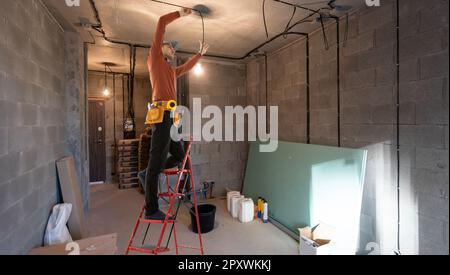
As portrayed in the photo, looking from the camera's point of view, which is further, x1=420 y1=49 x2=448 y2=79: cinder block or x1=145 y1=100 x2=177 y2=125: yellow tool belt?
x1=145 y1=100 x2=177 y2=125: yellow tool belt

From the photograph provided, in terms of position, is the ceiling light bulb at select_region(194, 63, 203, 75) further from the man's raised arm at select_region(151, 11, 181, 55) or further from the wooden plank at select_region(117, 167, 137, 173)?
the wooden plank at select_region(117, 167, 137, 173)

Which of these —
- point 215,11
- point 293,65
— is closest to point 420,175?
point 293,65

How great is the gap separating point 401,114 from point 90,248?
123 inches

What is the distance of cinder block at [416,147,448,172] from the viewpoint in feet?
5.77

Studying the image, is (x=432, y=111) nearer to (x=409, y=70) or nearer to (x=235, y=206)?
(x=409, y=70)

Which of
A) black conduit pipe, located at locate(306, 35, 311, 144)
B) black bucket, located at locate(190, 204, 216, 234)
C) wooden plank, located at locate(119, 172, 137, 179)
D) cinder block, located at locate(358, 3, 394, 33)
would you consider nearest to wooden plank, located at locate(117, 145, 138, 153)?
wooden plank, located at locate(119, 172, 137, 179)

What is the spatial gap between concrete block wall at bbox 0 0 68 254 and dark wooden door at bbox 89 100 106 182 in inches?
115

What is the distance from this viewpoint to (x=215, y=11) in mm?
2467

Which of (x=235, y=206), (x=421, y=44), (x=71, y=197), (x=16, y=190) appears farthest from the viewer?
(x=235, y=206)

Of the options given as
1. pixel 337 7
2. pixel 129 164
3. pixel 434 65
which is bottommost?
pixel 129 164

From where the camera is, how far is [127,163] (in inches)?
198

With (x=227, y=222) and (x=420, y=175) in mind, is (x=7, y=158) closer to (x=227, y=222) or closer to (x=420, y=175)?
(x=227, y=222)

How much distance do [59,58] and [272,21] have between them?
2.75 meters

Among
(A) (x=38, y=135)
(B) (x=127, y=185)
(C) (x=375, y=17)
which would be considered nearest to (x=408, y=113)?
(C) (x=375, y=17)
